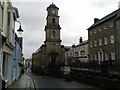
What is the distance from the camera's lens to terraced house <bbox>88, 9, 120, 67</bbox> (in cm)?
3412

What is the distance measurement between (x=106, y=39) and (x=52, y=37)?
24.7 meters

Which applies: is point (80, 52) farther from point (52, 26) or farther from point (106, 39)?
point (106, 39)

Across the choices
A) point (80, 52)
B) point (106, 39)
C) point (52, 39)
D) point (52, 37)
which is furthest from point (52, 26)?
point (106, 39)

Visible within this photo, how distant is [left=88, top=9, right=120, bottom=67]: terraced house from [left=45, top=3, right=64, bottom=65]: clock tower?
15.5 meters

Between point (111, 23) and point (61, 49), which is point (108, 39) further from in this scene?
point (61, 49)

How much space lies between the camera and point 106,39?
38031 mm

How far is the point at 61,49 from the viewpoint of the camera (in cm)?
6141

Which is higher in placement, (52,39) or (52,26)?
(52,26)

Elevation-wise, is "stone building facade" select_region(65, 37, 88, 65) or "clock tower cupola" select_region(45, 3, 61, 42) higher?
"clock tower cupola" select_region(45, 3, 61, 42)

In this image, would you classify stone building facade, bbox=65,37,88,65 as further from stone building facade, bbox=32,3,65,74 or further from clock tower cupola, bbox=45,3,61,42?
clock tower cupola, bbox=45,3,61,42

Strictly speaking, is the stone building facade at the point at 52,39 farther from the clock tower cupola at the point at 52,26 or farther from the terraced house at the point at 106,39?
the terraced house at the point at 106,39

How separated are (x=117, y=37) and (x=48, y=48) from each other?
1176 inches

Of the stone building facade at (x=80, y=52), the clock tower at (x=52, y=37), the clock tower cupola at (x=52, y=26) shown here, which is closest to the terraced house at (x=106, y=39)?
the stone building facade at (x=80, y=52)

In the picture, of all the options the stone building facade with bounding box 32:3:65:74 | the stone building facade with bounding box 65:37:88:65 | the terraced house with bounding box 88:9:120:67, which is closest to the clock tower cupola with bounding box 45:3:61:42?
the stone building facade with bounding box 32:3:65:74
